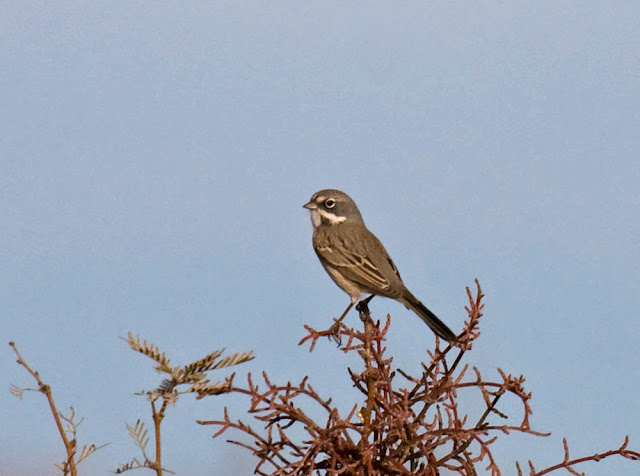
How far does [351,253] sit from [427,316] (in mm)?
1797

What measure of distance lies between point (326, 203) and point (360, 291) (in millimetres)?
1380

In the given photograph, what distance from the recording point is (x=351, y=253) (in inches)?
346

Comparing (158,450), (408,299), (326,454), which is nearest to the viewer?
(158,450)

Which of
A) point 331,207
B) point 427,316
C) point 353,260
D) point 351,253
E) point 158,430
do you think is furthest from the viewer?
point 331,207

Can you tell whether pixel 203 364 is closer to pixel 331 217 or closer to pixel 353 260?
pixel 353 260

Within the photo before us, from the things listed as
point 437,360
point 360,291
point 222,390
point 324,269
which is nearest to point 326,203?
point 324,269

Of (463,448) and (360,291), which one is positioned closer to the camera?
(463,448)

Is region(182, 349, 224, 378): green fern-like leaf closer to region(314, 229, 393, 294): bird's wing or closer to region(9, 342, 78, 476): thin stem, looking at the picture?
region(9, 342, 78, 476): thin stem

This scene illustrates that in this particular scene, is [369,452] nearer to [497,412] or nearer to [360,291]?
[497,412]

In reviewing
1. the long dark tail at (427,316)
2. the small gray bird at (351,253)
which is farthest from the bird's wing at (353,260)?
the long dark tail at (427,316)

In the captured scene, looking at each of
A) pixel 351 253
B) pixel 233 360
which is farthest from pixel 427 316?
pixel 233 360

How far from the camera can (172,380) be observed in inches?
103

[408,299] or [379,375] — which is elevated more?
[408,299]

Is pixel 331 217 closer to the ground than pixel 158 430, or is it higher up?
higher up
